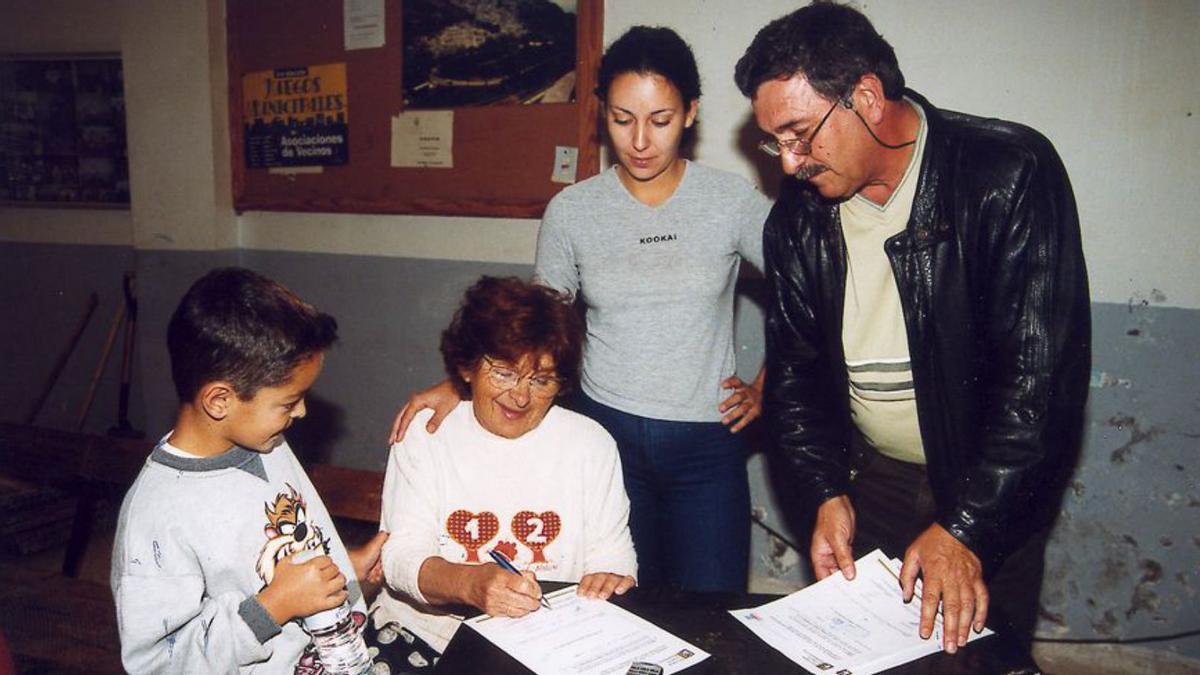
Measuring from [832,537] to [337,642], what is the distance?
971mm

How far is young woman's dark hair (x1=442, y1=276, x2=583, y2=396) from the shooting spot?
1826mm

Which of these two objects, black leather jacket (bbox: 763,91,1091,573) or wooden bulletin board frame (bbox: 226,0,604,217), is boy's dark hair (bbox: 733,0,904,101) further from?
wooden bulletin board frame (bbox: 226,0,604,217)

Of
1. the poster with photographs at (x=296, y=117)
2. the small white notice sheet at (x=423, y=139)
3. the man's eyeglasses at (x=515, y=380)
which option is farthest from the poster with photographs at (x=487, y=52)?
the man's eyeglasses at (x=515, y=380)

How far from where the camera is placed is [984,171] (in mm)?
1647

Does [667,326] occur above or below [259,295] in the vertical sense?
below

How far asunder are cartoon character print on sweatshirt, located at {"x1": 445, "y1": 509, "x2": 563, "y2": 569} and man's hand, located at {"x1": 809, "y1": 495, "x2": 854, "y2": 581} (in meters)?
0.56

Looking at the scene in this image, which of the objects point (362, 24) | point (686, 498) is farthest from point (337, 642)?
point (362, 24)

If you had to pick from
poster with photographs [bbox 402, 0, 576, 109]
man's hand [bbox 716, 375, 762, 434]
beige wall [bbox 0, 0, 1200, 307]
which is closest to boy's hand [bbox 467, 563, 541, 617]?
man's hand [bbox 716, 375, 762, 434]

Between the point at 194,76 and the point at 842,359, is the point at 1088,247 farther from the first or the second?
the point at 194,76

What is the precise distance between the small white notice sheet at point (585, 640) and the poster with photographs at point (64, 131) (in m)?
4.40

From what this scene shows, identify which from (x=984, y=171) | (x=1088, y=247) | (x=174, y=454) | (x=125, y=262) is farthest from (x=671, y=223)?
(x=125, y=262)

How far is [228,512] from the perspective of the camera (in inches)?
58.8

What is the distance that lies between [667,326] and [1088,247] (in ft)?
5.44

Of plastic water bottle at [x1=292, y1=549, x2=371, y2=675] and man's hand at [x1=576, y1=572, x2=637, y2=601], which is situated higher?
man's hand at [x1=576, y1=572, x2=637, y2=601]
